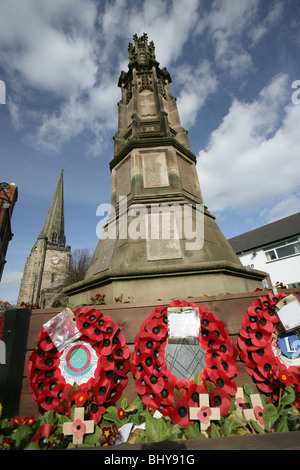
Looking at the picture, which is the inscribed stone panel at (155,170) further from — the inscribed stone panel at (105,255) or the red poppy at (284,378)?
the red poppy at (284,378)

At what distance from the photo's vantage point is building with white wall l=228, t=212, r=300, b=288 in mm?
18944

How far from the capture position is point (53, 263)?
48.8 m

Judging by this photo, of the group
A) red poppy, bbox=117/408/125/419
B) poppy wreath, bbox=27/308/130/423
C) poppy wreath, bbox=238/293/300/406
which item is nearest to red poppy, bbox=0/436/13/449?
poppy wreath, bbox=27/308/130/423

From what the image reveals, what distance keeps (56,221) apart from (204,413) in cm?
6435

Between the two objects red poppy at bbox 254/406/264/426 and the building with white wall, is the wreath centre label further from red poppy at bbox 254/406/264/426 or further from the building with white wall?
the building with white wall

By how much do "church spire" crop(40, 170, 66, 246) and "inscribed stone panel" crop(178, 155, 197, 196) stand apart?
5327 cm

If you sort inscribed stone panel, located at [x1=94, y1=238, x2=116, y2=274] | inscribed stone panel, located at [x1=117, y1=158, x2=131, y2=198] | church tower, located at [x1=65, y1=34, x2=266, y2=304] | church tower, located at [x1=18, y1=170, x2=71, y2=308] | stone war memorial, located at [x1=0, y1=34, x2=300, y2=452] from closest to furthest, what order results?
stone war memorial, located at [x1=0, y1=34, x2=300, y2=452]
church tower, located at [x1=65, y1=34, x2=266, y2=304]
inscribed stone panel, located at [x1=94, y1=238, x2=116, y2=274]
inscribed stone panel, located at [x1=117, y1=158, x2=131, y2=198]
church tower, located at [x1=18, y1=170, x2=71, y2=308]

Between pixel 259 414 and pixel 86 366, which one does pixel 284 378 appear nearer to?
pixel 259 414

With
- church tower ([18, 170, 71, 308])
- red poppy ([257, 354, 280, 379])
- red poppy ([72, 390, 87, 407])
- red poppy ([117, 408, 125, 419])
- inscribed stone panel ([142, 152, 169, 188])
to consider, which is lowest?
red poppy ([117, 408, 125, 419])

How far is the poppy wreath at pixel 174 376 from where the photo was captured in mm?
2008

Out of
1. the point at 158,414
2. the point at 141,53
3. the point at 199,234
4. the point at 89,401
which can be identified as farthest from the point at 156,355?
the point at 141,53

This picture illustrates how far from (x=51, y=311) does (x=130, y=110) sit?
25.2 ft

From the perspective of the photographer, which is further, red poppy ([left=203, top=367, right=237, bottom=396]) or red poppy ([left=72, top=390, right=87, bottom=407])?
red poppy ([left=203, top=367, right=237, bottom=396])

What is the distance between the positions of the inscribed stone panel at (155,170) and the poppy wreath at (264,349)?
3.94m
